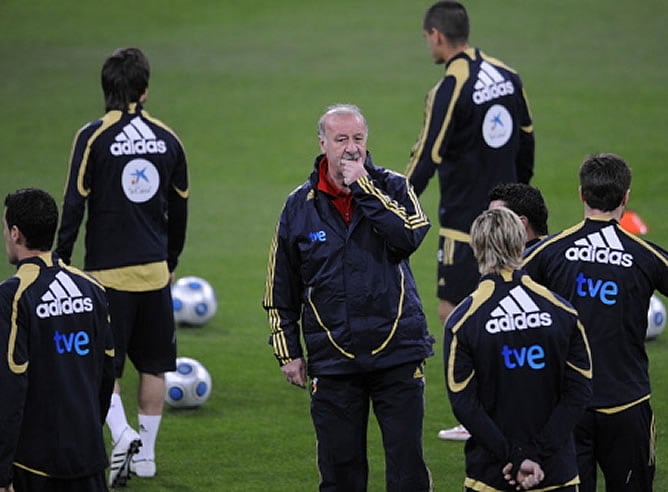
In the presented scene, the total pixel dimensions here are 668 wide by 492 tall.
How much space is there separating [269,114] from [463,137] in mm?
13488

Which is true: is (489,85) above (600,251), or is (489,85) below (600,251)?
above

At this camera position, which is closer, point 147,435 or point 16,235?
point 16,235

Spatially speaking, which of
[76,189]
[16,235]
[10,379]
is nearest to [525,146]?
[76,189]

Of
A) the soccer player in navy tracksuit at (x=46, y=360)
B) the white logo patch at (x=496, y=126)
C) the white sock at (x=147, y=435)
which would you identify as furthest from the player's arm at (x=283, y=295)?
the white logo patch at (x=496, y=126)

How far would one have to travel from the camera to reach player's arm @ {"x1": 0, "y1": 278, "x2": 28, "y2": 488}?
593 centimetres

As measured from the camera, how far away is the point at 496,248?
5.78 m

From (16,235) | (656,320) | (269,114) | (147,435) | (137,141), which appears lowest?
(147,435)

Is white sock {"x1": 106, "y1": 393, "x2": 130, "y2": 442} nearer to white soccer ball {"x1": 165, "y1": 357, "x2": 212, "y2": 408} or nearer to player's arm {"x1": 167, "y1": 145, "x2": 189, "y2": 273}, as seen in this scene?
player's arm {"x1": 167, "y1": 145, "x2": 189, "y2": 273}

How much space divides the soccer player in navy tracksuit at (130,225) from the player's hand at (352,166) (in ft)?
7.23

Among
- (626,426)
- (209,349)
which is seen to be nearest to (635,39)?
(209,349)

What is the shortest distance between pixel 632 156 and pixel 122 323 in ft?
41.6

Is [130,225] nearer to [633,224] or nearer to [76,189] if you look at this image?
[76,189]

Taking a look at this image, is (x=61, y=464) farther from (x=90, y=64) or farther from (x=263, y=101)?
(x=90, y=64)

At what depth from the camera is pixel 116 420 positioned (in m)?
8.40
